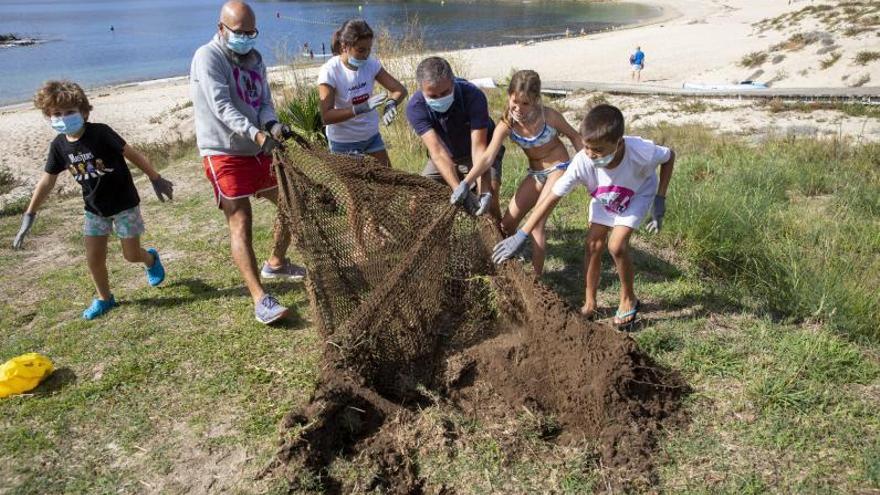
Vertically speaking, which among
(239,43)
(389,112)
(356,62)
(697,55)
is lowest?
(697,55)

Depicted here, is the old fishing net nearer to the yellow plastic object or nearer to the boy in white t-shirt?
the boy in white t-shirt

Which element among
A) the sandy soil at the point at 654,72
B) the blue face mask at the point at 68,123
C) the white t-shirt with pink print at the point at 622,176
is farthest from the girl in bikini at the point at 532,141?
the sandy soil at the point at 654,72

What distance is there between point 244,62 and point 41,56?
Result: 34.9 m

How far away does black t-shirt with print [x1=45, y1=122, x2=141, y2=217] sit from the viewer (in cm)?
409

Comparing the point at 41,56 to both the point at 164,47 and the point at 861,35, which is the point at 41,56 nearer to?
the point at 164,47

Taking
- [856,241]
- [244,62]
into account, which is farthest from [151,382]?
[856,241]

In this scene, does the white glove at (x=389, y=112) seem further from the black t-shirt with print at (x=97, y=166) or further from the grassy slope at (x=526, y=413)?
the black t-shirt with print at (x=97, y=166)

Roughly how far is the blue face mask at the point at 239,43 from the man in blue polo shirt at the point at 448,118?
1009mm

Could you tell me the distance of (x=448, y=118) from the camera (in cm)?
405

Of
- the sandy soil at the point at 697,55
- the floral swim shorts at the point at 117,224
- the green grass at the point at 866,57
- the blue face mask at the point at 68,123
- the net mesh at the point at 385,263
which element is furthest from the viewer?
the sandy soil at the point at 697,55

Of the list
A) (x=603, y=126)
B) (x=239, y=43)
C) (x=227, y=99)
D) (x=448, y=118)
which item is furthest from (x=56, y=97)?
(x=603, y=126)

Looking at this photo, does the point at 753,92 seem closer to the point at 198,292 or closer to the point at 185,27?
the point at 198,292

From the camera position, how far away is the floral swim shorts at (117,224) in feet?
13.9

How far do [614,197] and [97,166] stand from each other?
126 inches
